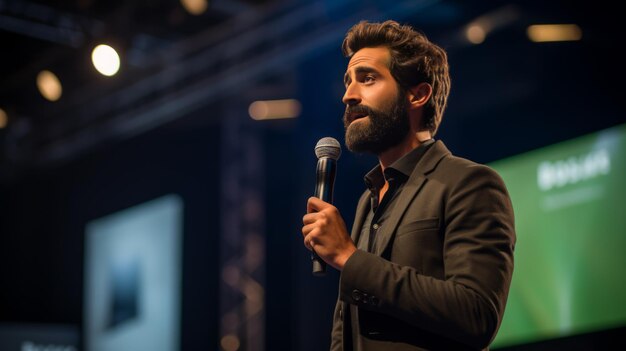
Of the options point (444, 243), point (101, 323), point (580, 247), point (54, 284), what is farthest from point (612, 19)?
point (54, 284)

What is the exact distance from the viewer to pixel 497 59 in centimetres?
568

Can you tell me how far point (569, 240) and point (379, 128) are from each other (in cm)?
293

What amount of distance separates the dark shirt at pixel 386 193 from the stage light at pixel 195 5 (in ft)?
15.2

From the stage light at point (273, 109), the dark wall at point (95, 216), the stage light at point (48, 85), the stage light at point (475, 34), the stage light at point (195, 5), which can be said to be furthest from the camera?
the stage light at point (273, 109)

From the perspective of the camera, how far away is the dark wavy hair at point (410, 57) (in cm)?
228

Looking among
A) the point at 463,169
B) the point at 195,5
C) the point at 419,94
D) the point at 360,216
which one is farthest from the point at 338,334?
the point at 195,5

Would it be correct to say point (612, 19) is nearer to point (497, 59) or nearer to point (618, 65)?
point (618, 65)

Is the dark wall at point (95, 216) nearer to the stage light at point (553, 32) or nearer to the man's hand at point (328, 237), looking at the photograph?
the stage light at point (553, 32)

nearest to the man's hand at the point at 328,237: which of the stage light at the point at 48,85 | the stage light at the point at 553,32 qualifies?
the stage light at the point at 553,32

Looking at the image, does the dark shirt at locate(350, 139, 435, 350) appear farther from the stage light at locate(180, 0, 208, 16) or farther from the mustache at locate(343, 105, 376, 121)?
the stage light at locate(180, 0, 208, 16)

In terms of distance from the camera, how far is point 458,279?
5.90ft

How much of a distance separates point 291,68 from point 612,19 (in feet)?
10.3

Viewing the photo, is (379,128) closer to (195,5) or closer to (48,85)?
(195,5)

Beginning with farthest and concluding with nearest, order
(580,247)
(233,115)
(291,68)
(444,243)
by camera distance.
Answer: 1. (233,115)
2. (291,68)
3. (580,247)
4. (444,243)
